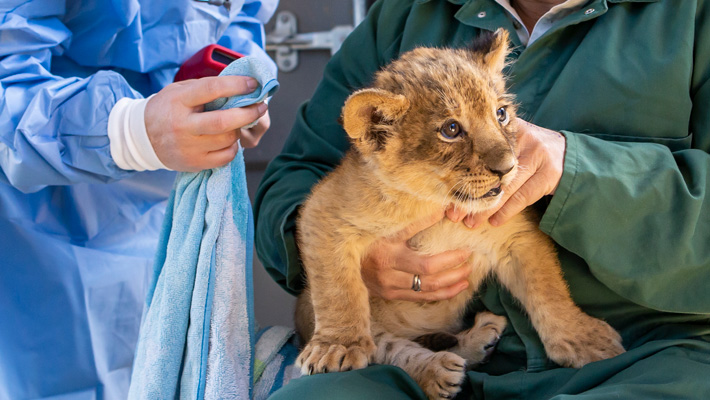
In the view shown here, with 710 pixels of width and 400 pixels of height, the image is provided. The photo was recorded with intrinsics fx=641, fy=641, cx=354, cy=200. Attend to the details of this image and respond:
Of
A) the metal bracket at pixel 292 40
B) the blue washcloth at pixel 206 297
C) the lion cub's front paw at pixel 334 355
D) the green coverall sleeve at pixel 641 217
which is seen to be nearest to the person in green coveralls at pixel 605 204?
the green coverall sleeve at pixel 641 217

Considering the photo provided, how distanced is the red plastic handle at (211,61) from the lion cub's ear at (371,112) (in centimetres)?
75

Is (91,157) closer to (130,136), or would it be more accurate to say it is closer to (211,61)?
(130,136)

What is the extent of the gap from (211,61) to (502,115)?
1.17 meters

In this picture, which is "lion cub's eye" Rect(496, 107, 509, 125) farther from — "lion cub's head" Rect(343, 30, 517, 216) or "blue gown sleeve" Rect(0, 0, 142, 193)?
"blue gown sleeve" Rect(0, 0, 142, 193)

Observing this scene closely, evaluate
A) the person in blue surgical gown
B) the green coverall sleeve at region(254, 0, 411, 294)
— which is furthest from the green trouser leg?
the person in blue surgical gown

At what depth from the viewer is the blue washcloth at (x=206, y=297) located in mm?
2098

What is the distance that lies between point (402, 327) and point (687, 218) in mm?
1072

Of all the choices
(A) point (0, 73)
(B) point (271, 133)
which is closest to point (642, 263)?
(A) point (0, 73)

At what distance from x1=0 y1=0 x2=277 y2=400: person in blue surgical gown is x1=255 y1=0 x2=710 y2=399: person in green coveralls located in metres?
0.55

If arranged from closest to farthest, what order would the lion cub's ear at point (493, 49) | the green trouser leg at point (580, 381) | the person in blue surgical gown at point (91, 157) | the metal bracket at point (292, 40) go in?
the green trouser leg at point (580, 381), the lion cub's ear at point (493, 49), the person in blue surgical gown at point (91, 157), the metal bracket at point (292, 40)

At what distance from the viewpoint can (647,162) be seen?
182 cm

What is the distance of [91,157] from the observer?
234 centimetres

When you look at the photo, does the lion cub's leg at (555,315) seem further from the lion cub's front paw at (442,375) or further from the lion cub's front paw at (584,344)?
the lion cub's front paw at (442,375)

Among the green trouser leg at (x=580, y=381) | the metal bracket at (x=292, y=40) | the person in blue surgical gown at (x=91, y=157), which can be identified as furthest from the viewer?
the metal bracket at (x=292, y=40)
